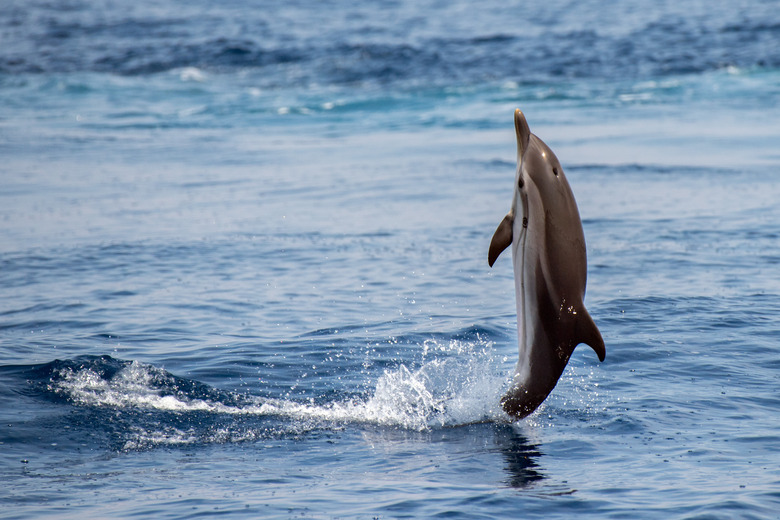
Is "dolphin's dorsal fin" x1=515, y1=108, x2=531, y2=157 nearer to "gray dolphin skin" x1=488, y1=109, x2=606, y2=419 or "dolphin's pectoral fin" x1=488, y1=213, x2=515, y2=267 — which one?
"gray dolphin skin" x1=488, y1=109, x2=606, y2=419

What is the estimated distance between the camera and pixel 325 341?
10.7 meters

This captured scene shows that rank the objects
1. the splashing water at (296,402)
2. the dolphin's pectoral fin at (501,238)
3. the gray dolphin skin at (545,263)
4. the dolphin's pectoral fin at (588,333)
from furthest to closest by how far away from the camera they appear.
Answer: the splashing water at (296,402)
the dolphin's pectoral fin at (501,238)
the gray dolphin skin at (545,263)
the dolphin's pectoral fin at (588,333)

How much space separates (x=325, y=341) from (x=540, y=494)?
4202 millimetres

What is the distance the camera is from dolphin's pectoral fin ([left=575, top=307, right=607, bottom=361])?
7.16m

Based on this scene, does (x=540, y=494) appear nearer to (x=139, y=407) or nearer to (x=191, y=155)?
(x=139, y=407)

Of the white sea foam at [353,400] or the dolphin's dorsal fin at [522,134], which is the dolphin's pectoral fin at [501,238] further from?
the white sea foam at [353,400]

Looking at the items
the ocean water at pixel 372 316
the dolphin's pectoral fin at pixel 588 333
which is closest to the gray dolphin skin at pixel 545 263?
the dolphin's pectoral fin at pixel 588 333

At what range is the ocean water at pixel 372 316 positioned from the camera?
23.5 feet

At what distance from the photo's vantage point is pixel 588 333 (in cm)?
718

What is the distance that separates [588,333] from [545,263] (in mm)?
556

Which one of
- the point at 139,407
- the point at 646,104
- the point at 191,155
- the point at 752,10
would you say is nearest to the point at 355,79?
the point at 646,104

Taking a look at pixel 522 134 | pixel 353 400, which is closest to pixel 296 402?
pixel 353 400

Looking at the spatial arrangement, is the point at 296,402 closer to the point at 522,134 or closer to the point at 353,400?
the point at 353,400

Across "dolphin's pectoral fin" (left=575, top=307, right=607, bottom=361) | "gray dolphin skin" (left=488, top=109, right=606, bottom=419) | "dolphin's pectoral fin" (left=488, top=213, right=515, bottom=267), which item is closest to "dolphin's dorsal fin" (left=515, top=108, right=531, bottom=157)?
"gray dolphin skin" (left=488, top=109, right=606, bottom=419)
